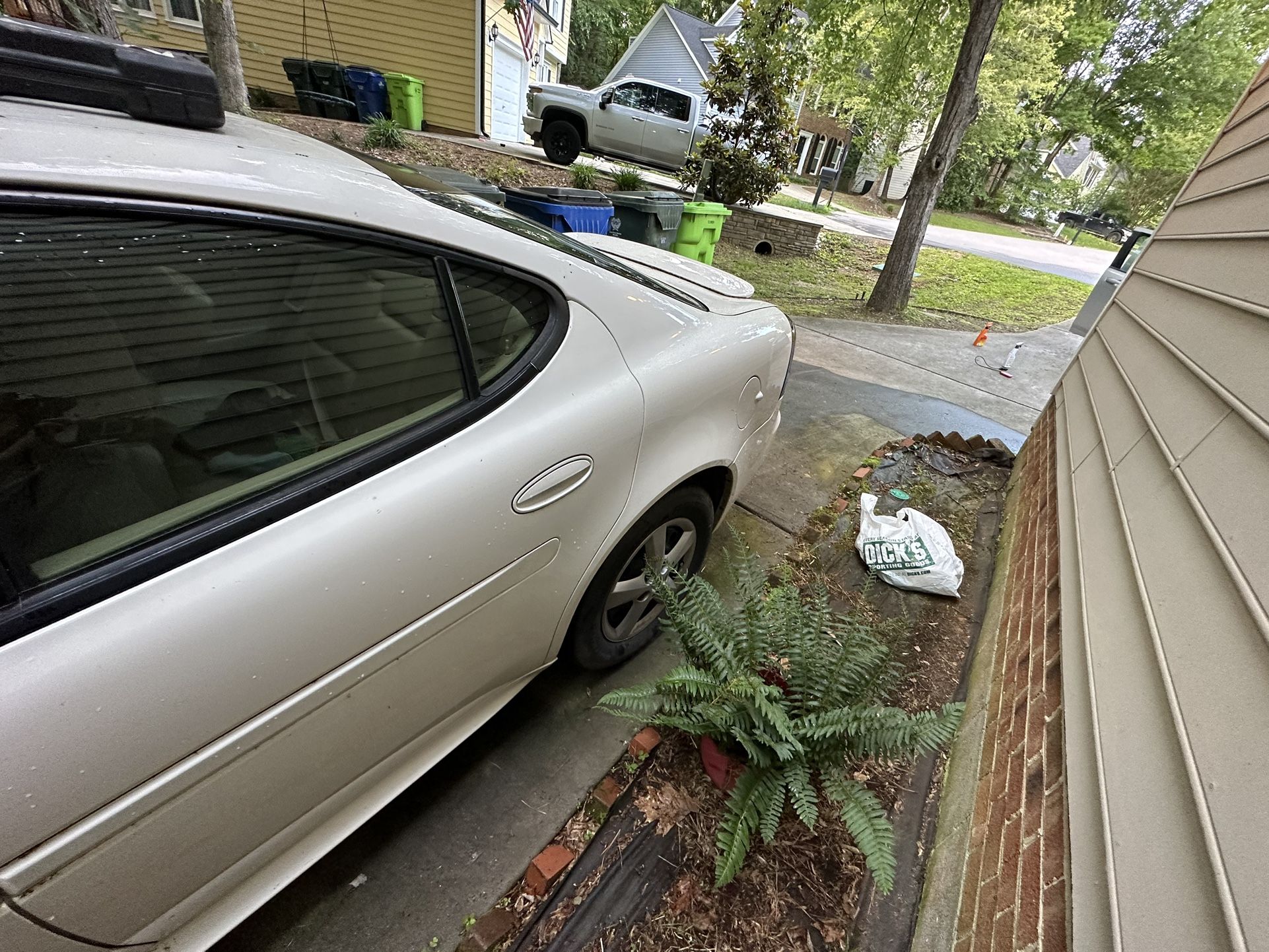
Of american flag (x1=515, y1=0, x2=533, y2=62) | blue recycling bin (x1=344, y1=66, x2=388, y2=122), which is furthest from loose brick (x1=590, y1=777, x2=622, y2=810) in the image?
american flag (x1=515, y1=0, x2=533, y2=62)

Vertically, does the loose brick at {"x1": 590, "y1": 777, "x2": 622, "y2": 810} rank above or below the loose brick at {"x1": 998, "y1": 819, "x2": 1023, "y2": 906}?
below

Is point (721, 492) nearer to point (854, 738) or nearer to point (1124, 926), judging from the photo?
point (854, 738)

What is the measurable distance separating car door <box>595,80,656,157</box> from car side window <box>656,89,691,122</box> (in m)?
0.18

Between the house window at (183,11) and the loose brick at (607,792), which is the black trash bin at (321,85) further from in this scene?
the loose brick at (607,792)

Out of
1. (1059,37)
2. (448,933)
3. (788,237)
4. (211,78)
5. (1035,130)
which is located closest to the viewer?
(211,78)

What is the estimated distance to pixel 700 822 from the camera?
63.3 inches

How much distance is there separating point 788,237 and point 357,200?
10.7 meters

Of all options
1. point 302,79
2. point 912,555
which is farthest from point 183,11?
point 912,555

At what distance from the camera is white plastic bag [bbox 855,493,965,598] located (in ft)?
8.64

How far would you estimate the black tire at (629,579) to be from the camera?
178 cm

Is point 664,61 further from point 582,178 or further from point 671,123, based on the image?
point 582,178

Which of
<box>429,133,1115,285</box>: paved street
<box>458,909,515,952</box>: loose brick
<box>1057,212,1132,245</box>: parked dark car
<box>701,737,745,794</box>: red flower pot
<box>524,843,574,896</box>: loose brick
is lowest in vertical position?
<box>458,909,515,952</box>: loose brick

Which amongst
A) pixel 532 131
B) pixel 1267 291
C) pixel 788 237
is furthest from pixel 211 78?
pixel 532 131

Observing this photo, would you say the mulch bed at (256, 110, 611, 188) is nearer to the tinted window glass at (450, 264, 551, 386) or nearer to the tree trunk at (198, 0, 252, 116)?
the tree trunk at (198, 0, 252, 116)
